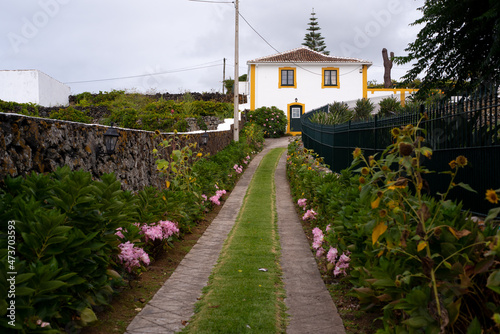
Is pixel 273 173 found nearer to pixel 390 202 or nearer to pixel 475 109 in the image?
pixel 475 109

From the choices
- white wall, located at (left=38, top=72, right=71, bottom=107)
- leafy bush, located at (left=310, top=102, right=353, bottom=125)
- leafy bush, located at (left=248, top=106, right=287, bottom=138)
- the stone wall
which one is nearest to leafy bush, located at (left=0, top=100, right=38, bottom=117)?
white wall, located at (left=38, top=72, right=71, bottom=107)

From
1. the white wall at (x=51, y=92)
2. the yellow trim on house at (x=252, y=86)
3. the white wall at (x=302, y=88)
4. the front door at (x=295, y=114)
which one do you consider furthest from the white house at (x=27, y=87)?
the front door at (x=295, y=114)

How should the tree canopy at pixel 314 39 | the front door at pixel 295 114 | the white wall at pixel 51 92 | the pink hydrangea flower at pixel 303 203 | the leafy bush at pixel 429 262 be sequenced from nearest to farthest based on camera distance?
1. the leafy bush at pixel 429 262
2. the pink hydrangea flower at pixel 303 203
3. the white wall at pixel 51 92
4. the front door at pixel 295 114
5. the tree canopy at pixel 314 39

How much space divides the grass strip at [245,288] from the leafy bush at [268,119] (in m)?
23.3

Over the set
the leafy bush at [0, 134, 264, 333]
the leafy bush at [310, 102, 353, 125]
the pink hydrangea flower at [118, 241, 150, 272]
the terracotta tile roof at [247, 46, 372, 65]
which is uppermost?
the terracotta tile roof at [247, 46, 372, 65]

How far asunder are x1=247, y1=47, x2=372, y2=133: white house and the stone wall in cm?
2445

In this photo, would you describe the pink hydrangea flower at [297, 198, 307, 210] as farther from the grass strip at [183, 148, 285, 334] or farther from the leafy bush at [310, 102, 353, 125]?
the leafy bush at [310, 102, 353, 125]

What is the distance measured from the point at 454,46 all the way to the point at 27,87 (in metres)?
28.6

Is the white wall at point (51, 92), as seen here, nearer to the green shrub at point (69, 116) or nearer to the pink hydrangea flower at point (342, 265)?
the green shrub at point (69, 116)

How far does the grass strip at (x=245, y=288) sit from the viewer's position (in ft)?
13.4

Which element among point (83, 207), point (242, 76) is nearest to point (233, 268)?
point (83, 207)

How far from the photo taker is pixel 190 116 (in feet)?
81.9

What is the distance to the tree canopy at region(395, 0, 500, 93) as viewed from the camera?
9.09 metres

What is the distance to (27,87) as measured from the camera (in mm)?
30797
